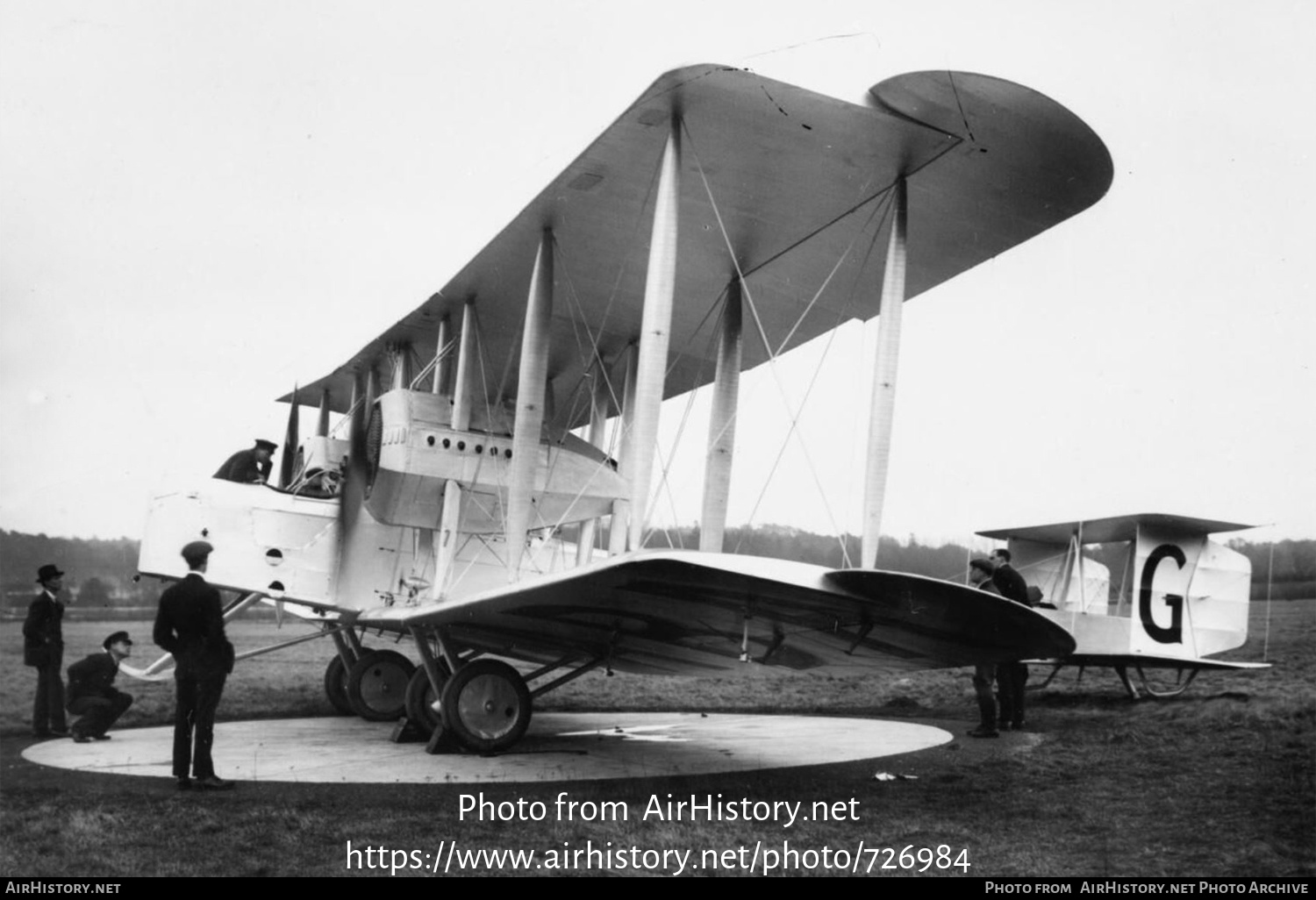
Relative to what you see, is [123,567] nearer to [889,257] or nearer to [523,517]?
[523,517]

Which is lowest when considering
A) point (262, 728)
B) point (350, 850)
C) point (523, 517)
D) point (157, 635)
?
point (262, 728)

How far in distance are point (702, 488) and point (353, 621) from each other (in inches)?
156

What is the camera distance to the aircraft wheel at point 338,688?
489 inches

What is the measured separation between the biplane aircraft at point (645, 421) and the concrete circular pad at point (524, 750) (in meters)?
0.52

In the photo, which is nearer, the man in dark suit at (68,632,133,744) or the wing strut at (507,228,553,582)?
the man in dark suit at (68,632,133,744)

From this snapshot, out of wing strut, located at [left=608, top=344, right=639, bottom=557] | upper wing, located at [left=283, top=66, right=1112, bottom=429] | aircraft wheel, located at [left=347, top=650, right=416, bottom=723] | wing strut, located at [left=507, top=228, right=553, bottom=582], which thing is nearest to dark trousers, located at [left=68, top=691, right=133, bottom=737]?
aircraft wheel, located at [left=347, top=650, right=416, bottom=723]

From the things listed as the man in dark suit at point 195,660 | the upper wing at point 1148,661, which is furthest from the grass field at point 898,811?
the upper wing at point 1148,661

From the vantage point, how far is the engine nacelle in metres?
9.56

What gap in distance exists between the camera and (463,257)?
9734 millimetres

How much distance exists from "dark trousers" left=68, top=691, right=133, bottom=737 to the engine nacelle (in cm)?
255

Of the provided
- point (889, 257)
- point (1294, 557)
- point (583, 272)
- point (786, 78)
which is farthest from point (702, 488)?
point (1294, 557)

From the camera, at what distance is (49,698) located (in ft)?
29.3

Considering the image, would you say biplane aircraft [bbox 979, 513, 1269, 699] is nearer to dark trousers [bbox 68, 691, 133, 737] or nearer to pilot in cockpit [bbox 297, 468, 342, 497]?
pilot in cockpit [bbox 297, 468, 342, 497]

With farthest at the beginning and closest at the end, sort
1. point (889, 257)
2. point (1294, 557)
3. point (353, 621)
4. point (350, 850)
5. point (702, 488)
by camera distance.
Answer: point (1294, 557) < point (353, 621) < point (702, 488) < point (889, 257) < point (350, 850)
